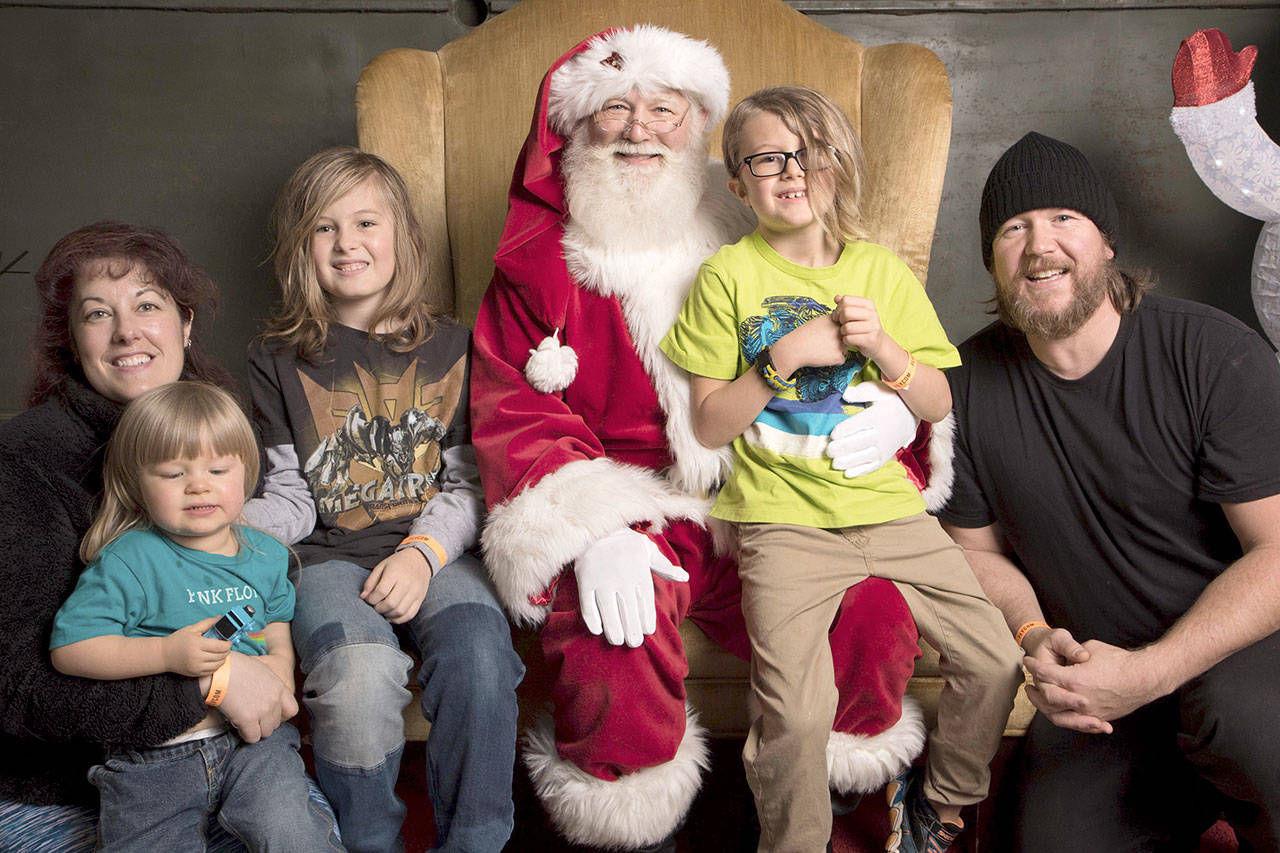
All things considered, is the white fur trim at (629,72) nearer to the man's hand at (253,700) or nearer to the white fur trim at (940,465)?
the white fur trim at (940,465)

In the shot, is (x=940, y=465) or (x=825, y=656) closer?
(x=825, y=656)

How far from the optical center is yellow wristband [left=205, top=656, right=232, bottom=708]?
1.34 metres

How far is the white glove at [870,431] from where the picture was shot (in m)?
1.61

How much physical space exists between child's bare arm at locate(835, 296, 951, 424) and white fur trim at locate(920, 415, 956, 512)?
5 centimetres

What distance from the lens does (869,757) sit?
5.12ft

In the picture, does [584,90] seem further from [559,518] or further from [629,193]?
[559,518]

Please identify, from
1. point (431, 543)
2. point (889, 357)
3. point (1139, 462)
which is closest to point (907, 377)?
point (889, 357)

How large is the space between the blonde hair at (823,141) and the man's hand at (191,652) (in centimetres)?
116

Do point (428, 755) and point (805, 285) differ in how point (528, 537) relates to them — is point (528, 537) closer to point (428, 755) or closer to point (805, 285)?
point (428, 755)

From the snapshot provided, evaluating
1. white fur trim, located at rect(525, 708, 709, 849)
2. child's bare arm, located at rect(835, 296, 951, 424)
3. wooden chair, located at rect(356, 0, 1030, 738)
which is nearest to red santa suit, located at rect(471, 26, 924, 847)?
white fur trim, located at rect(525, 708, 709, 849)

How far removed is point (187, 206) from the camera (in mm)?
2916

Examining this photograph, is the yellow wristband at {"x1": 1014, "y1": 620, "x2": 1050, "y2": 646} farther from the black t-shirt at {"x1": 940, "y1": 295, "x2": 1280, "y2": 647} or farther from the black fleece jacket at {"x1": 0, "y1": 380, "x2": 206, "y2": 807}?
the black fleece jacket at {"x1": 0, "y1": 380, "x2": 206, "y2": 807}

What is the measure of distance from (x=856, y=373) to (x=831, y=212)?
11.4 inches

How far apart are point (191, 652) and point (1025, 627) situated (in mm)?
1333
